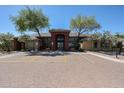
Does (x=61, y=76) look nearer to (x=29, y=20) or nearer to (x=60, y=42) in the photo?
(x=29, y=20)

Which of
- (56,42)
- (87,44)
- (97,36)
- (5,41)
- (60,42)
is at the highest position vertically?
(97,36)

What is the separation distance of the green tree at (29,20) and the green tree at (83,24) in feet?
31.1

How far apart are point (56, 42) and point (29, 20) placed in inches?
407

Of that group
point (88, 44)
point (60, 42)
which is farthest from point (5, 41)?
point (88, 44)

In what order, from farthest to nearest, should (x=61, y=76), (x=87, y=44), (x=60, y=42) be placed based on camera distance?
(x=60, y=42)
(x=87, y=44)
(x=61, y=76)

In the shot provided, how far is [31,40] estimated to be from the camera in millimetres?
47656

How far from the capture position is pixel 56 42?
48.7 meters

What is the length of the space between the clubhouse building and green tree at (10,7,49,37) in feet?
14.6

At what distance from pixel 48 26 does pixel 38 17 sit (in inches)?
190

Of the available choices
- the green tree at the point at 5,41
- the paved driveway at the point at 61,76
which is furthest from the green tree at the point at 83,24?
the paved driveway at the point at 61,76

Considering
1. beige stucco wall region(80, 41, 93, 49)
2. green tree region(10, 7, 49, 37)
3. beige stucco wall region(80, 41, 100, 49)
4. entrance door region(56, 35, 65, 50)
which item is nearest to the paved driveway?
Answer: green tree region(10, 7, 49, 37)

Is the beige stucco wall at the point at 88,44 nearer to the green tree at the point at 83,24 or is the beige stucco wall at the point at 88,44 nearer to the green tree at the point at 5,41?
the green tree at the point at 83,24
